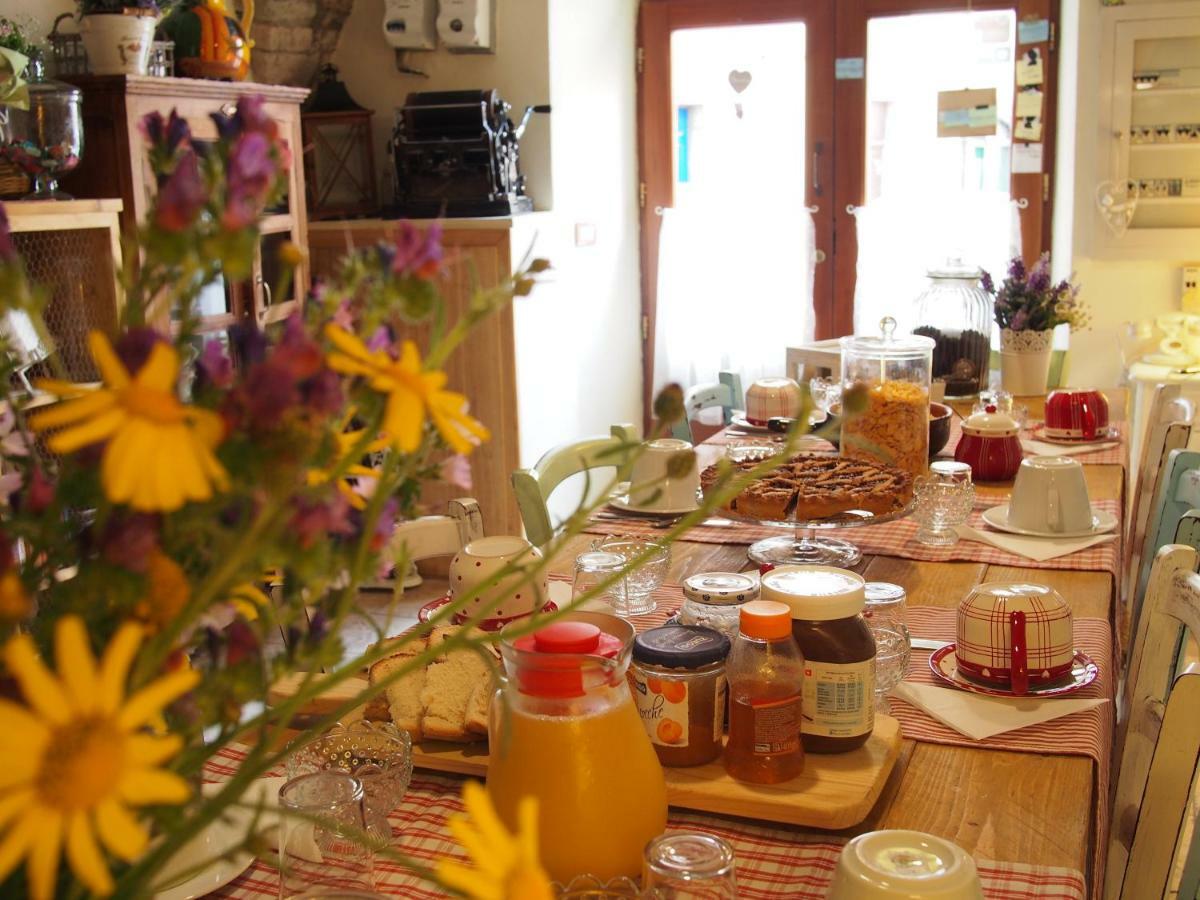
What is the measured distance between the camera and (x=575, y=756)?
3.25 feet

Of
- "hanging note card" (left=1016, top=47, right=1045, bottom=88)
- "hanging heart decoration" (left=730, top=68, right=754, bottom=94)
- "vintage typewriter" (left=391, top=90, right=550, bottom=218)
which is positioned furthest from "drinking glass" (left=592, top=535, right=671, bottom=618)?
"hanging heart decoration" (left=730, top=68, right=754, bottom=94)

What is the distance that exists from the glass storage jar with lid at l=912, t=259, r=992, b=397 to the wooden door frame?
4.94 feet

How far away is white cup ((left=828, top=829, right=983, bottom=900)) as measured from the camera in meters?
0.87

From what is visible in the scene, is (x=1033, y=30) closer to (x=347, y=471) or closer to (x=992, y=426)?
(x=992, y=426)

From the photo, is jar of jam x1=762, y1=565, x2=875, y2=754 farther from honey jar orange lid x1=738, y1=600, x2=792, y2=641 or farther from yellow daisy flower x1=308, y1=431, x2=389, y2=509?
yellow daisy flower x1=308, y1=431, x2=389, y2=509

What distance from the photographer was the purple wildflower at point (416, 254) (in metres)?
0.53

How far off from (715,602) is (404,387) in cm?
105

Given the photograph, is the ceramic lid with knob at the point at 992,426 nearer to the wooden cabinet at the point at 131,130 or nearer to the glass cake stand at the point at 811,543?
the glass cake stand at the point at 811,543

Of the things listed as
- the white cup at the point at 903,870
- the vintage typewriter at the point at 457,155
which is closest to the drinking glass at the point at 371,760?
the white cup at the point at 903,870

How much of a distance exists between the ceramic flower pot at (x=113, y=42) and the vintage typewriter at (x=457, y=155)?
1.23m

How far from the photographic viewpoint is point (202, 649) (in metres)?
0.56

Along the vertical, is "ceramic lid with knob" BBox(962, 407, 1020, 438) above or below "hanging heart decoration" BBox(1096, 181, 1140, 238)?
below

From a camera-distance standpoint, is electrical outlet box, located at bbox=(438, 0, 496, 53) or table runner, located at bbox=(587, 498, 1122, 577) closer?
table runner, located at bbox=(587, 498, 1122, 577)

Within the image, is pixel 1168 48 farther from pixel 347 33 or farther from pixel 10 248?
pixel 10 248
